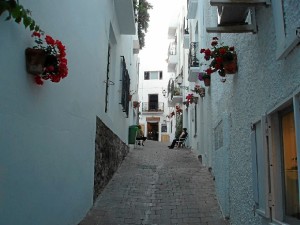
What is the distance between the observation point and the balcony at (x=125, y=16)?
994 centimetres

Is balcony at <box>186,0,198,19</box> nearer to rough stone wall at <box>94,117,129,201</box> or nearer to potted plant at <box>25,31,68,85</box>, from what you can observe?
rough stone wall at <box>94,117,129,201</box>

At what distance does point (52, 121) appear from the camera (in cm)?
475

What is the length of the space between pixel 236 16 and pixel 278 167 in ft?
6.62

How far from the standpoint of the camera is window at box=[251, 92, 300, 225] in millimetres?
3688

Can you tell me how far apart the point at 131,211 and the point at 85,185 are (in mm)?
1101

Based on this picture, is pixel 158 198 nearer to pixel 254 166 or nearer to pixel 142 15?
pixel 254 166

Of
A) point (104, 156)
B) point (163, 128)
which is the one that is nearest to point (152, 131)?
point (163, 128)

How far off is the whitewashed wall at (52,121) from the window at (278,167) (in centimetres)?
264

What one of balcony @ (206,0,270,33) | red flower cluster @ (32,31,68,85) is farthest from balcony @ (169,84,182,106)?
red flower cluster @ (32,31,68,85)

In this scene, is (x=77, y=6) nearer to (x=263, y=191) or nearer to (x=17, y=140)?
(x=17, y=140)

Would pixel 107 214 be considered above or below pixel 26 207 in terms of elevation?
below

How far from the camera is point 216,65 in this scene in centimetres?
550

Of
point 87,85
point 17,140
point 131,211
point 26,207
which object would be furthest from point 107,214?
point 17,140

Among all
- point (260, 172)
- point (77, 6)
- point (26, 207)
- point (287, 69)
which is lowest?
point (26, 207)
